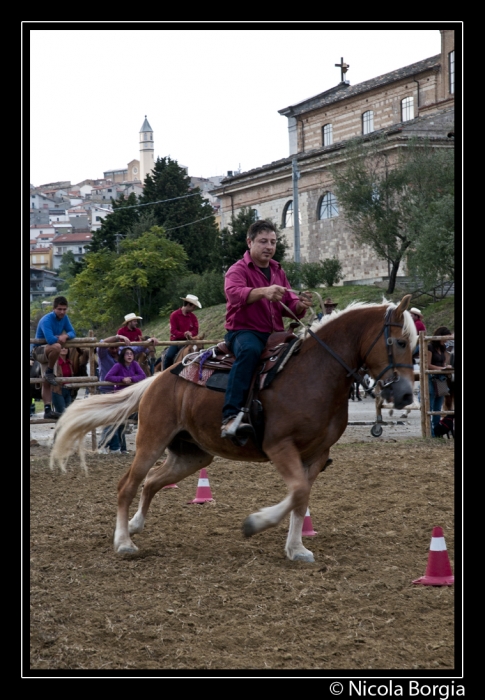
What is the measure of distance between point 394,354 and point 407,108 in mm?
48554

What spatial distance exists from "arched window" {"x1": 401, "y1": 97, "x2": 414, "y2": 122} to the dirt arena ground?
147 feet

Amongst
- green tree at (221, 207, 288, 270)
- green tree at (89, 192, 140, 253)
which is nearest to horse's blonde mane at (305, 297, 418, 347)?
green tree at (221, 207, 288, 270)

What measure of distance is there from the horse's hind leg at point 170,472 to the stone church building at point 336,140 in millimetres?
36384

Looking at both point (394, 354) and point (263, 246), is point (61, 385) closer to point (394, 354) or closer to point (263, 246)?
point (263, 246)

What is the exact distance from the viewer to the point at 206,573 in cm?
619

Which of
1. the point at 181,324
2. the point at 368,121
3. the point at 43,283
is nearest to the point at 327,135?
the point at 368,121

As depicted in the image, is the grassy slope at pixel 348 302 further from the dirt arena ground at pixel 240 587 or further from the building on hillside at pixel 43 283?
the building on hillside at pixel 43 283

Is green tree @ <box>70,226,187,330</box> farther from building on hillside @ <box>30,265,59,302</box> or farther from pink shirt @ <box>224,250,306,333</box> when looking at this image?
building on hillside @ <box>30,265,59,302</box>

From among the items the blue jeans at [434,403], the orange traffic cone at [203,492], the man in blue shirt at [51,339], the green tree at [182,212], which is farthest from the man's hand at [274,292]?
the green tree at [182,212]

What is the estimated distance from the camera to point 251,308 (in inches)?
271

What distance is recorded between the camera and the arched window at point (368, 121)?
180ft
